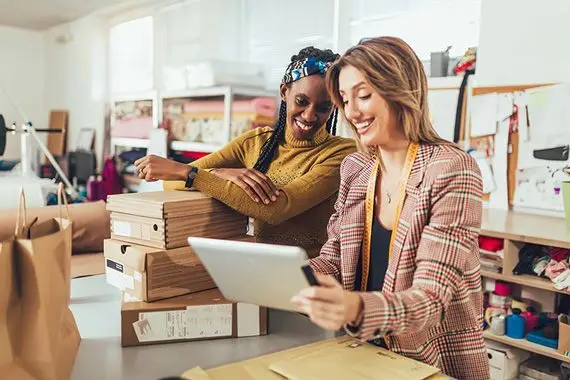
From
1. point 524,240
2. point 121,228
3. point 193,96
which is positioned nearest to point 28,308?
point 121,228

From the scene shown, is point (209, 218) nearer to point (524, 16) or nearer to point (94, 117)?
point (524, 16)

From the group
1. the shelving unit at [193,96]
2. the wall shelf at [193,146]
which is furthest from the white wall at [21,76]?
the wall shelf at [193,146]

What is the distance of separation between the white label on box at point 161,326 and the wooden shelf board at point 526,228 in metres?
1.36

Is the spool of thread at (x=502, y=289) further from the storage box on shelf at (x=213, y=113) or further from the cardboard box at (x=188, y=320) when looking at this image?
the storage box on shelf at (x=213, y=113)

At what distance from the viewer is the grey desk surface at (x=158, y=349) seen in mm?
1038

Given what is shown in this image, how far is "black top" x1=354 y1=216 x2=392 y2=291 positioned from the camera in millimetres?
1107

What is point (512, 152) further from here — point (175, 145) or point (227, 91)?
point (175, 145)

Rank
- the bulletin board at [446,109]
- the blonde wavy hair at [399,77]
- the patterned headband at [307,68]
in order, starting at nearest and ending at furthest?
the blonde wavy hair at [399,77] < the patterned headband at [307,68] < the bulletin board at [446,109]

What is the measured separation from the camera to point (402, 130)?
108 cm

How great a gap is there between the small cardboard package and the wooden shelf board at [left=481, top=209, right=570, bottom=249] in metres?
1.15

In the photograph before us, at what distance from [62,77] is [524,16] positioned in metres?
4.93

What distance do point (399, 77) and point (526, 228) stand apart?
1.36m

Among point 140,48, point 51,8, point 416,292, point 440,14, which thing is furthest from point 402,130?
point 51,8

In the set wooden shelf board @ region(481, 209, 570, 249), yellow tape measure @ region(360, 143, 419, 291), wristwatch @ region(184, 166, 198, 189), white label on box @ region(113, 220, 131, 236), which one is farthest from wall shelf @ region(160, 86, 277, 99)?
yellow tape measure @ region(360, 143, 419, 291)
